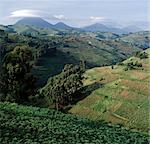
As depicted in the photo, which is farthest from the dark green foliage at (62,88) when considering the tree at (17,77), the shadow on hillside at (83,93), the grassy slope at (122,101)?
the tree at (17,77)

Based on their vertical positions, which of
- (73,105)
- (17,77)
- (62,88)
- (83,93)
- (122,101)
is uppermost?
(17,77)

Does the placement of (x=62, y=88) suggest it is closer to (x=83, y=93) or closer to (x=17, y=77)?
(x=83, y=93)

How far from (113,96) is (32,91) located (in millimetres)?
12871

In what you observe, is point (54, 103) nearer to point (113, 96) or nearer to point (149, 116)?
point (113, 96)

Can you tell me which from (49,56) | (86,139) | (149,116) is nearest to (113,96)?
(149,116)

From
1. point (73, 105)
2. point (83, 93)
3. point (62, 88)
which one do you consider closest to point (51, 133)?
point (62, 88)

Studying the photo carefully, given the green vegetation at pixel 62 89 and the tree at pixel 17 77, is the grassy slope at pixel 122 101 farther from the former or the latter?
the tree at pixel 17 77

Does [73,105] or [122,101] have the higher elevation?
[122,101]

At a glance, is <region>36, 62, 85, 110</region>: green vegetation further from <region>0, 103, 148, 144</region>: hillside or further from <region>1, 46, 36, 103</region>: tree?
<region>0, 103, 148, 144</region>: hillside

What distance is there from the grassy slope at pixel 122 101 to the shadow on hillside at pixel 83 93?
3.33 ft

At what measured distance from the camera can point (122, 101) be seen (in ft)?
194

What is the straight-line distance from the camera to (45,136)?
29656mm

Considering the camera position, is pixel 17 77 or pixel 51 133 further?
pixel 17 77

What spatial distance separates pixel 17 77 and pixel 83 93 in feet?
49.9
